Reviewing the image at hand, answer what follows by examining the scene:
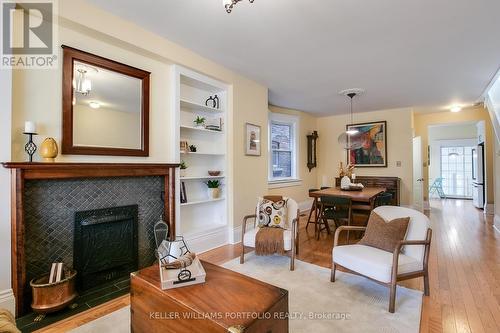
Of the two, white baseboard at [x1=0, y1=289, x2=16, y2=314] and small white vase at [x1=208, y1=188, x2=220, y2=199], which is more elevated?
small white vase at [x1=208, y1=188, x2=220, y2=199]

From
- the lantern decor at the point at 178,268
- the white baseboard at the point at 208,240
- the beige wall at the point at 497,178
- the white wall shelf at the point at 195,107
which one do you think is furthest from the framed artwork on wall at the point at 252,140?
the beige wall at the point at 497,178

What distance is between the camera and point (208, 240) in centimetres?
361

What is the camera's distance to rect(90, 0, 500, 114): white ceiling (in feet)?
7.58

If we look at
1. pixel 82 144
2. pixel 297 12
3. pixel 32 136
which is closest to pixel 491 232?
pixel 297 12

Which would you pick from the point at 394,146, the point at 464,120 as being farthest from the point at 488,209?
the point at 394,146

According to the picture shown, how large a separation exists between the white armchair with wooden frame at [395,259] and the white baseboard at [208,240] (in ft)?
5.79

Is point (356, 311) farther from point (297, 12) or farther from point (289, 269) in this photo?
point (297, 12)

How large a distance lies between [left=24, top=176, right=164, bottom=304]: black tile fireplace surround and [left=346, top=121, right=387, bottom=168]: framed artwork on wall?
522cm

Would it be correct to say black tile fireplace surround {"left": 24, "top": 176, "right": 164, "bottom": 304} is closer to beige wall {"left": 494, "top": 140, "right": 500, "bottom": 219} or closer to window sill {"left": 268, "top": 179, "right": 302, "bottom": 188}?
window sill {"left": 268, "top": 179, "right": 302, "bottom": 188}

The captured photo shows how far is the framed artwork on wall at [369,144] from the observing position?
248 inches

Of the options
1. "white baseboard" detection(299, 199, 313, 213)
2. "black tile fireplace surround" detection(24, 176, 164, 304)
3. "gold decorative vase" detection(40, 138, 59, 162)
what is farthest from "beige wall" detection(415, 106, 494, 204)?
"gold decorative vase" detection(40, 138, 59, 162)

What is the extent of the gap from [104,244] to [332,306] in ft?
7.46

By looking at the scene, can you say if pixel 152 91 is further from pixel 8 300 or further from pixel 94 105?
pixel 8 300

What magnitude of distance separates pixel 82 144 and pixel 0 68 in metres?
0.79
